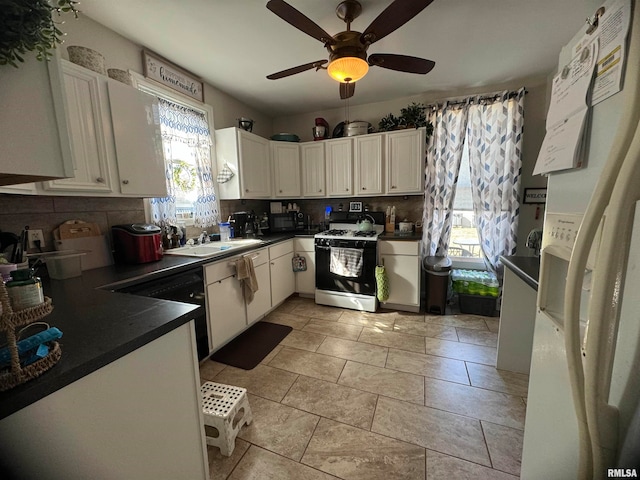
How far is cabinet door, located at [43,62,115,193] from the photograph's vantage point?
4.86 ft

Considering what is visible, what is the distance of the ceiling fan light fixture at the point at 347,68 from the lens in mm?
1631

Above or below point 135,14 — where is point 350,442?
below

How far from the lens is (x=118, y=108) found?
172 centimetres

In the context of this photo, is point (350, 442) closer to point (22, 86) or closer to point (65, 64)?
point (22, 86)

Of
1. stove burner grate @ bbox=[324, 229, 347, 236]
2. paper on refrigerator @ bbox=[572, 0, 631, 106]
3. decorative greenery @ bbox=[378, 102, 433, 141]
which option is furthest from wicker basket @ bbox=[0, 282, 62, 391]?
decorative greenery @ bbox=[378, 102, 433, 141]

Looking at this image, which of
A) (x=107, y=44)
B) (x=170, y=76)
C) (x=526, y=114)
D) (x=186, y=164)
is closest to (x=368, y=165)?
(x=526, y=114)

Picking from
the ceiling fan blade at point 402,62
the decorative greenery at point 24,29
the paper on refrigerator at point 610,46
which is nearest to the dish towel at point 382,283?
the ceiling fan blade at point 402,62

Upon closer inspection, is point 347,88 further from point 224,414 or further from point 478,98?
point 224,414

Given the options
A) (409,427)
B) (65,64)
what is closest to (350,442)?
(409,427)

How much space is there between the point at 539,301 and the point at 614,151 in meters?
0.62

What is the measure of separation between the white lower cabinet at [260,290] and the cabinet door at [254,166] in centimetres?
82

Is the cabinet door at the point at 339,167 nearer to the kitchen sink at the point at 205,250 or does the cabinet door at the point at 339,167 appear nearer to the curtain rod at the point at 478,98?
the curtain rod at the point at 478,98

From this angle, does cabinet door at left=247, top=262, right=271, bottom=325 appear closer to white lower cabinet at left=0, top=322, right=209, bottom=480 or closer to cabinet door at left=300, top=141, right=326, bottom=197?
cabinet door at left=300, top=141, right=326, bottom=197

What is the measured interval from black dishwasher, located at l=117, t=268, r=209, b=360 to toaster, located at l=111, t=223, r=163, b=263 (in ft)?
1.09
